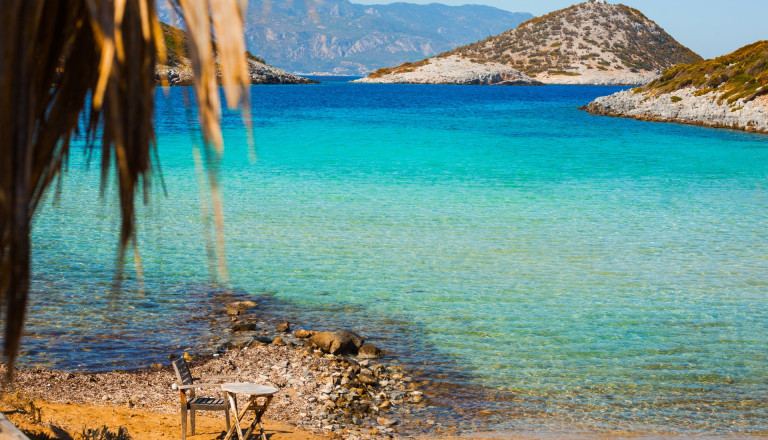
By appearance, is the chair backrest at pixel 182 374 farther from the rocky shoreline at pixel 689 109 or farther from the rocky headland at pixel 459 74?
the rocky headland at pixel 459 74

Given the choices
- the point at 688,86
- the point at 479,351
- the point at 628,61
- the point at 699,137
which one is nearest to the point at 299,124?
the point at 699,137

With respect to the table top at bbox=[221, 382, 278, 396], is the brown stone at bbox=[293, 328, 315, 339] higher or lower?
lower

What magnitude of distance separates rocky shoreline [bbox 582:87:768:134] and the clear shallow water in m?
22.7

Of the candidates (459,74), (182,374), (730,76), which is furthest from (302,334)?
(459,74)

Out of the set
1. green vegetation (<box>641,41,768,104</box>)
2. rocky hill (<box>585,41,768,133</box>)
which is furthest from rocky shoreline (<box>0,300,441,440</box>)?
green vegetation (<box>641,41,768,104</box>)

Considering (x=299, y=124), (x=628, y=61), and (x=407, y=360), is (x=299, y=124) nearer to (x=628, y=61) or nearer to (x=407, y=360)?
(x=407, y=360)

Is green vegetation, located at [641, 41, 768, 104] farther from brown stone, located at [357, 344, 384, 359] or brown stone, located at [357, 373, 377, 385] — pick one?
brown stone, located at [357, 373, 377, 385]

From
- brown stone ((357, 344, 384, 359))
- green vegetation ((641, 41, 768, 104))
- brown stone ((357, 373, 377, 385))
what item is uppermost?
green vegetation ((641, 41, 768, 104))

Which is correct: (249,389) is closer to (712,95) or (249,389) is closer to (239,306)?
(239,306)

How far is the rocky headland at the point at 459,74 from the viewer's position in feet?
604

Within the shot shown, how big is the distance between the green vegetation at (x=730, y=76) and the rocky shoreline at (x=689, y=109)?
52 centimetres

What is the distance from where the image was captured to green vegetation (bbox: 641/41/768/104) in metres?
53.7

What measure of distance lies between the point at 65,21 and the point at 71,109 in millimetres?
288

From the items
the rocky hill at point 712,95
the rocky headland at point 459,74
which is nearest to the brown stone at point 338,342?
the rocky hill at point 712,95
